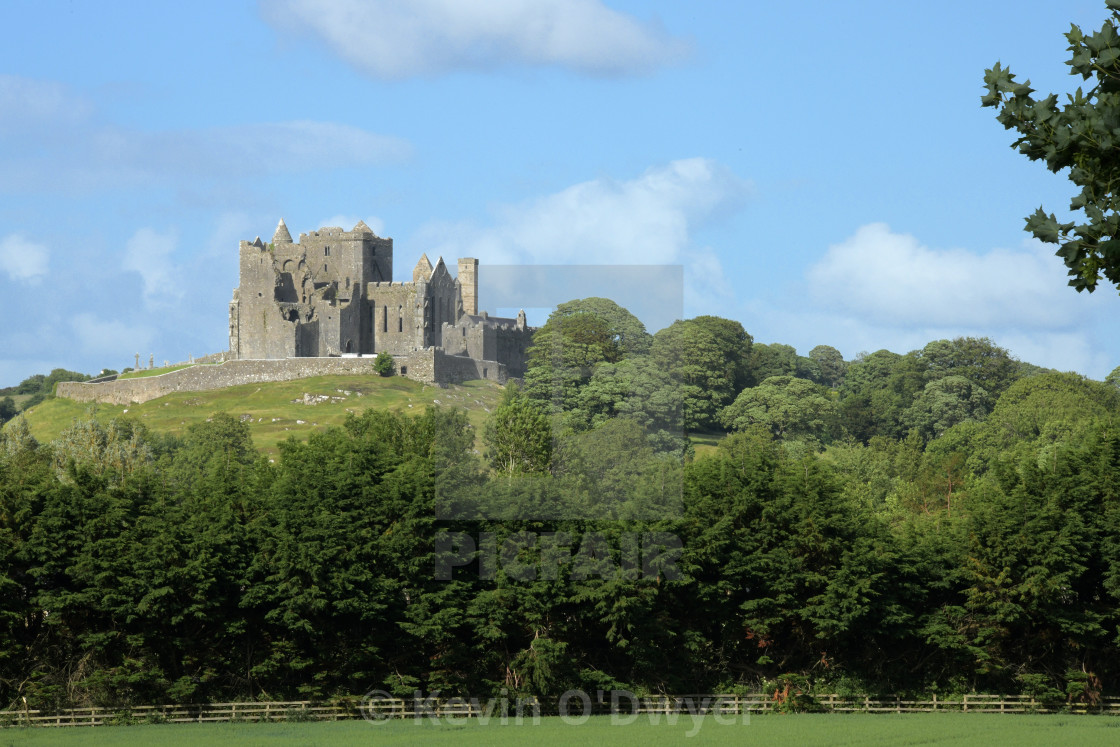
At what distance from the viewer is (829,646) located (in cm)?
4272

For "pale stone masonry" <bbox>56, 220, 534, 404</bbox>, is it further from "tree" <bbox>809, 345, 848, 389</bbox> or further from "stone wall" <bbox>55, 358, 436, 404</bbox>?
"tree" <bbox>809, 345, 848, 389</bbox>

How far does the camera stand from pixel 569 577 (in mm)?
41562

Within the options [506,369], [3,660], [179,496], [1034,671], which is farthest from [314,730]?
[506,369]

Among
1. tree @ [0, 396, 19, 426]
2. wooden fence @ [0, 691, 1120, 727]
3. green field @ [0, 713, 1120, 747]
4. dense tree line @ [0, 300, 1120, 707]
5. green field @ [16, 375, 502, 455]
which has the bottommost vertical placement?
green field @ [0, 713, 1120, 747]

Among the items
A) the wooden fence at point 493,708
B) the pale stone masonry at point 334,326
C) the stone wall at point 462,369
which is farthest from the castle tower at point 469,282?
the wooden fence at point 493,708

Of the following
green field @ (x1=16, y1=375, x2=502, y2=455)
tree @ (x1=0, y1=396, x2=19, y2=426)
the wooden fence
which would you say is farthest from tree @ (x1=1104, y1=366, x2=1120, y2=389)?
tree @ (x1=0, y1=396, x2=19, y2=426)

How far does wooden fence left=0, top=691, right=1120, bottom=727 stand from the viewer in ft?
123

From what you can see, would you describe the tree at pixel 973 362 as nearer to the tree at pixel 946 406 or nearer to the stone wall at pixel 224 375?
the tree at pixel 946 406

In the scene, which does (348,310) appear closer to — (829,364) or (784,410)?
(784,410)

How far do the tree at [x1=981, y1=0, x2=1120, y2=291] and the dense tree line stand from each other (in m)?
29.7

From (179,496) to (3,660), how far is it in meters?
9.52

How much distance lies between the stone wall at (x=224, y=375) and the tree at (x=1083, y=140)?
272 ft

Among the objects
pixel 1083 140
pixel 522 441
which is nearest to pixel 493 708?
pixel 522 441

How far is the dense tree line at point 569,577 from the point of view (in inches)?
1567
